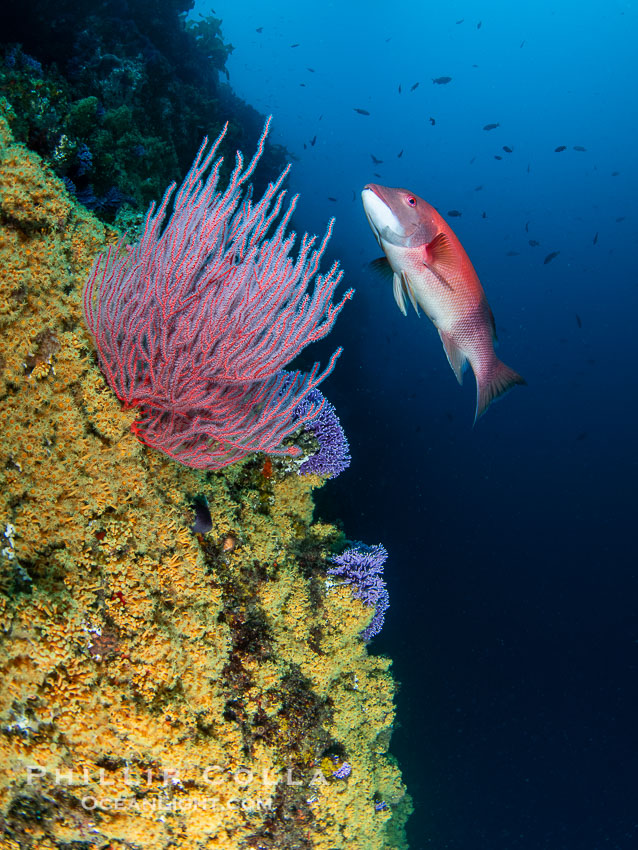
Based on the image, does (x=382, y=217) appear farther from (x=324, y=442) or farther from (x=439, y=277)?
(x=324, y=442)

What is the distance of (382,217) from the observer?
234cm

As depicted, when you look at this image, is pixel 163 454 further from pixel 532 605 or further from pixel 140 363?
pixel 532 605

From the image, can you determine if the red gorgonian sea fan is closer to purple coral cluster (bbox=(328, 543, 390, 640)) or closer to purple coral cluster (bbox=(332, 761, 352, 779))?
purple coral cluster (bbox=(328, 543, 390, 640))

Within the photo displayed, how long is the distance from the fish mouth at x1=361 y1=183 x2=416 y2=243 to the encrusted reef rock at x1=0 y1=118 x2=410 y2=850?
5.78 feet

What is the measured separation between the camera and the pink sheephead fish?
7.75 ft

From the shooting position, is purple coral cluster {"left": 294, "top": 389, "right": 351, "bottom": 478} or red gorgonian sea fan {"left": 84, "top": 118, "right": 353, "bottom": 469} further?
purple coral cluster {"left": 294, "top": 389, "right": 351, "bottom": 478}

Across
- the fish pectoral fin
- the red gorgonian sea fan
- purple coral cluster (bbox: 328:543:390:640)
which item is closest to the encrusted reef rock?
the red gorgonian sea fan

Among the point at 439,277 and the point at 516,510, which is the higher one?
the point at 439,277

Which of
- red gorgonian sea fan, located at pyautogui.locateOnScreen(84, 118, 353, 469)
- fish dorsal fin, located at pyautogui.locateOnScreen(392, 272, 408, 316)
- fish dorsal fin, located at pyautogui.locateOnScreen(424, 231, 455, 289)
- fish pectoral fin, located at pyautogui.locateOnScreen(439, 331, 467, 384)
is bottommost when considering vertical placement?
red gorgonian sea fan, located at pyautogui.locateOnScreen(84, 118, 353, 469)

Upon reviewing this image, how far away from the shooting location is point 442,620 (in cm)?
1602

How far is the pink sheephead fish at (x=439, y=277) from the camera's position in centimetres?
236

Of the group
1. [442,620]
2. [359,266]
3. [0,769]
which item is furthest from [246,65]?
[0,769]

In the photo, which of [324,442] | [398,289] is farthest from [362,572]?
[398,289]

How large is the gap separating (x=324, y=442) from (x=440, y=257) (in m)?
2.27
